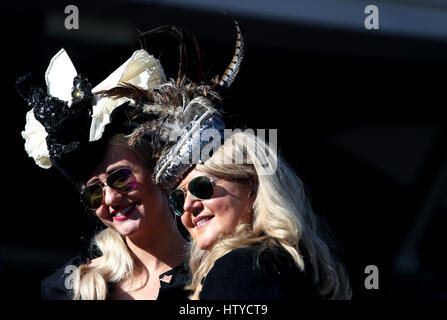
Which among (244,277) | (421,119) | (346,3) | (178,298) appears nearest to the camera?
(244,277)

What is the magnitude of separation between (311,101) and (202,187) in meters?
4.45

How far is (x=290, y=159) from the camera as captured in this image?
5.69 meters

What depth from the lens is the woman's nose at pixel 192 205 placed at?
2626 mm

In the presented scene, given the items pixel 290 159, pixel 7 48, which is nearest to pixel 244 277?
pixel 290 159

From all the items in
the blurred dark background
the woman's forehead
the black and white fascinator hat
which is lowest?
the blurred dark background

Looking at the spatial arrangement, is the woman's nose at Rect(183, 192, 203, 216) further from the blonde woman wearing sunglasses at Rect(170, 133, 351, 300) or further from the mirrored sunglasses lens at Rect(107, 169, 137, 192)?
the mirrored sunglasses lens at Rect(107, 169, 137, 192)

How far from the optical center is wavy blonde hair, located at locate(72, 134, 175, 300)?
3027 millimetres

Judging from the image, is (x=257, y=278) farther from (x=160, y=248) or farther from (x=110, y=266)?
(x=110, y=266)

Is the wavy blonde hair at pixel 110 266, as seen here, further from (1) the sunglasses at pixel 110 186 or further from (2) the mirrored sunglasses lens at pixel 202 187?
(2) the mirrored sunglasses lens at pixel 202 187

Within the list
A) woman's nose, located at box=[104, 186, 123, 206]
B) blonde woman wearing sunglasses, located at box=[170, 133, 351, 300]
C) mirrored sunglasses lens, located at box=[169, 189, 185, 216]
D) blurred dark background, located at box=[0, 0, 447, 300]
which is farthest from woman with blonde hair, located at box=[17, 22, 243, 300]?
blurred dark background, located at box=[0, 0, 447, 300]

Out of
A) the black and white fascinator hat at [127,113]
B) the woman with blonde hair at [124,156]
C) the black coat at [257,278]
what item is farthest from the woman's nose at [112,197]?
the black coat at [257,278]

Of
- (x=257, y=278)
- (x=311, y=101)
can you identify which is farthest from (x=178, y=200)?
(x=311, y=101)

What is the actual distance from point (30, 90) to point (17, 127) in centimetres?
261

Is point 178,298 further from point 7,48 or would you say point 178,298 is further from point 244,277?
point 7,48
